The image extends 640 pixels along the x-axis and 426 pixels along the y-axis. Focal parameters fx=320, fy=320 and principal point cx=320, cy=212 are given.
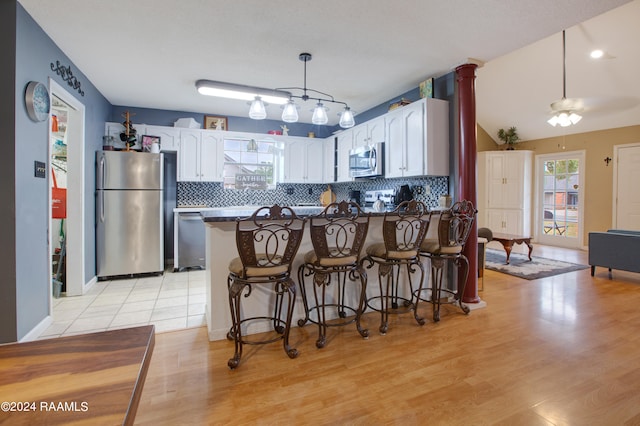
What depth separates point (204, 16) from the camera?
2438mm

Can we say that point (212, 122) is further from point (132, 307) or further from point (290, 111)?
point (132, 307)

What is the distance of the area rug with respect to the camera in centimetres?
455

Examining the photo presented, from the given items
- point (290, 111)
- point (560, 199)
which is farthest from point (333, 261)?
point (560, 199)

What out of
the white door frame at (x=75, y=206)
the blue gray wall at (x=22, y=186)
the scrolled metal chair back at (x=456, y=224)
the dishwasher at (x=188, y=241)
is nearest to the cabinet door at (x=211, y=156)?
the dishwasher at (x=188, y=241)

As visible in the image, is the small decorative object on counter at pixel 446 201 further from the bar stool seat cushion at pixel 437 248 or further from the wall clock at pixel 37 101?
the wall clock at pixel 37 101

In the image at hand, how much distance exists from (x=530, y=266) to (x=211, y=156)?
5310 millimetres

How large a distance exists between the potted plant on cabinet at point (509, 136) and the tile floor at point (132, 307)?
7147 mm

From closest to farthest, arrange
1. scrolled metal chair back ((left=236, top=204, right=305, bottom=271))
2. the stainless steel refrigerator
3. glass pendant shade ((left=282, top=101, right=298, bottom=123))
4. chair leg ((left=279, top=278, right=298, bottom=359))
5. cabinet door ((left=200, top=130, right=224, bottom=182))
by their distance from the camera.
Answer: scrolled metal chair back ((left=236, top=204, right=305, bottom=271)) → chair leg ((left=279, top=278, right=298, bottom=359)) → glass pendant shade ((left=282, top=101, right=298, bottom=123)) → the stainless steel refrigerator → cabinet door ((left=200, top=130, right=224, bottom=182))

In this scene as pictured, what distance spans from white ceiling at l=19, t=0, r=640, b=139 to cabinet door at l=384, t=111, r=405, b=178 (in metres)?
0.44

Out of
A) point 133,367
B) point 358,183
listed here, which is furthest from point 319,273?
point 358,183

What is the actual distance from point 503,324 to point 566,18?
2.49 metres

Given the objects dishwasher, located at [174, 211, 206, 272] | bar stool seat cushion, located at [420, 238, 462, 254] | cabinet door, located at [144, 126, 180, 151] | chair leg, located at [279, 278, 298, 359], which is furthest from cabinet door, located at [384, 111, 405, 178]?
cabinet door, located at [144, 126, 180, 151]

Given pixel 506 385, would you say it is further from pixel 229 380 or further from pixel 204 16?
pixel 204 16

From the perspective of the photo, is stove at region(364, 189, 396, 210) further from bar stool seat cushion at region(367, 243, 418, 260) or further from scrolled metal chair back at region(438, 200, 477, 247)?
bar stool seat cushion at region(367, 243, 418, 260)
